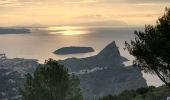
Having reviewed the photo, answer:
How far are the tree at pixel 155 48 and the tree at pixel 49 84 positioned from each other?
445 inches

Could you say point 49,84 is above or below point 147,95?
above

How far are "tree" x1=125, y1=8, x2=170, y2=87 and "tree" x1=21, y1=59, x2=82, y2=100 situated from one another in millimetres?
11315

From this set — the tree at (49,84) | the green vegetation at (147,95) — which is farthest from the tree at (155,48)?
the tree at (49,84)

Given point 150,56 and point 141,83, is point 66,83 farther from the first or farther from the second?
point 141,83

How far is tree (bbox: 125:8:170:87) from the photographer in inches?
892

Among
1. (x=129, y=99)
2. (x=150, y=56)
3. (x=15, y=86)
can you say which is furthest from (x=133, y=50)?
(x=15, y=86)

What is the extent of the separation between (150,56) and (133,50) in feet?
4.80

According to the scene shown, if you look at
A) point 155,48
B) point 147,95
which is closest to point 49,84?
point 147,95

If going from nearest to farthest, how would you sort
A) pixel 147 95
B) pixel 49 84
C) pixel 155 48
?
pixel 155 48 → pixel 147 95 → pixel 49 84

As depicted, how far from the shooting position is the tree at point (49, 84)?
112ft

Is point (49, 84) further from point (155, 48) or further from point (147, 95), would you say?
point (155, 48)

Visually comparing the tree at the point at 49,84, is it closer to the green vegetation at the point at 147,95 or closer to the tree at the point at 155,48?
the green vegetation at the point at 147,95

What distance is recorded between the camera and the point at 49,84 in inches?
1353

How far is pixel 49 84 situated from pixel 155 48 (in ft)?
46.4
